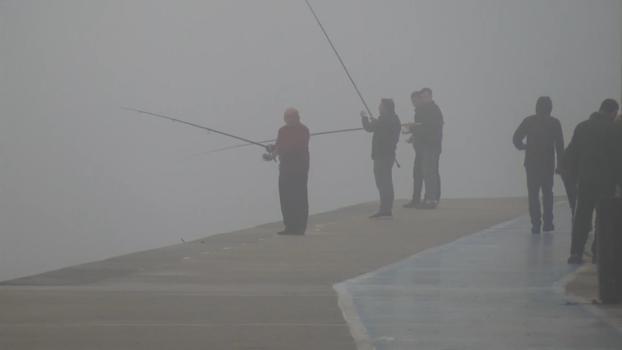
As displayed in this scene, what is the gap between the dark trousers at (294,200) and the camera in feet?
64.3

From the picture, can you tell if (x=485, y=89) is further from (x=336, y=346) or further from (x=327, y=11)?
(x=336, y=346)

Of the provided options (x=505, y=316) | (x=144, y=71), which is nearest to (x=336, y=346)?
(x=505, y=316)

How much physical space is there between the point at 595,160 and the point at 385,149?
826 centimetres

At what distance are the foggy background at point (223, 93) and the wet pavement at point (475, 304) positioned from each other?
44.0 ft

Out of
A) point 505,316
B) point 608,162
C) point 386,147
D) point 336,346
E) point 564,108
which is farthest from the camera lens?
point 564,108

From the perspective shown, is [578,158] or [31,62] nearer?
[578,158]

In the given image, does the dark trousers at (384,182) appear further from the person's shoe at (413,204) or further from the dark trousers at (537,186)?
the dark trousers at (537,186)

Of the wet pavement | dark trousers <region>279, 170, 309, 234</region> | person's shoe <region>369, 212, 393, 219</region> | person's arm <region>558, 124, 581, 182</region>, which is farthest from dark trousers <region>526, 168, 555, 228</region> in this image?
person's shoe <region>369, 212, 393, 219</region>

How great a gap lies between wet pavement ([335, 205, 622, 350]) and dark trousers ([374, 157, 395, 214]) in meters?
5.11

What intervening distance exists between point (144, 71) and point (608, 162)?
18317 mm

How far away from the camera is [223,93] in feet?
104

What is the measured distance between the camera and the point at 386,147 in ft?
72.9

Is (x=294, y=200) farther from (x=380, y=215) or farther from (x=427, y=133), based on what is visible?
(x=427, y=133)

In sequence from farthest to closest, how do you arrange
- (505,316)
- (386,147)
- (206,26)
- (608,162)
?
(206,26) → (386,147) → (608,162) → (505,316)
